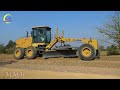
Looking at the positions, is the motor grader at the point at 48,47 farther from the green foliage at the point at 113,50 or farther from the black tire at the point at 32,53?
the green foliage at the point at 113,50

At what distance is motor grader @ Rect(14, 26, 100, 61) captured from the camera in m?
17.2

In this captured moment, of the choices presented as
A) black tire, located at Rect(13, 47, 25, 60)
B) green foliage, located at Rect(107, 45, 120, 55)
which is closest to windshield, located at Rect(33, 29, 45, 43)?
black tire, located at Rect(13, 47, 25, 60)

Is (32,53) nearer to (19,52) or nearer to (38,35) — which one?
(38,35)

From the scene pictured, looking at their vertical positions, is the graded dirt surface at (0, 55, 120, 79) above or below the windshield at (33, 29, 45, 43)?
below

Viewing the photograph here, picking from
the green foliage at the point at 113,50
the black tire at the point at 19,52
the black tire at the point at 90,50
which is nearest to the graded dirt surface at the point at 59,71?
the black tire at the point at 90,50

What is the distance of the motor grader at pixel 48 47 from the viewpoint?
56.3 ft

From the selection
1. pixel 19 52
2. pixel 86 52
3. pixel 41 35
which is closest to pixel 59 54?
pixel 41 35

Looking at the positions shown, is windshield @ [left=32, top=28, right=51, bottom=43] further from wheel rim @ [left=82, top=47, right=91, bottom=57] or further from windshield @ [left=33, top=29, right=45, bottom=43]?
wheel rim @ [left=82, top=47, right=91, bottom=57]

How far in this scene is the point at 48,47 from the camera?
1916 cm

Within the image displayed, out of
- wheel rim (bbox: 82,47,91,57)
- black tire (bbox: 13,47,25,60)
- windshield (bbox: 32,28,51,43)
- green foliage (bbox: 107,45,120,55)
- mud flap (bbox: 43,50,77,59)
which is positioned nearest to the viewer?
wheel rim (bbox: 82,47,91,57)

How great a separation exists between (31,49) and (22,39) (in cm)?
135

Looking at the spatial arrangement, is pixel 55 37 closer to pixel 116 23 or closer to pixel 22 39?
pixel 22 39
